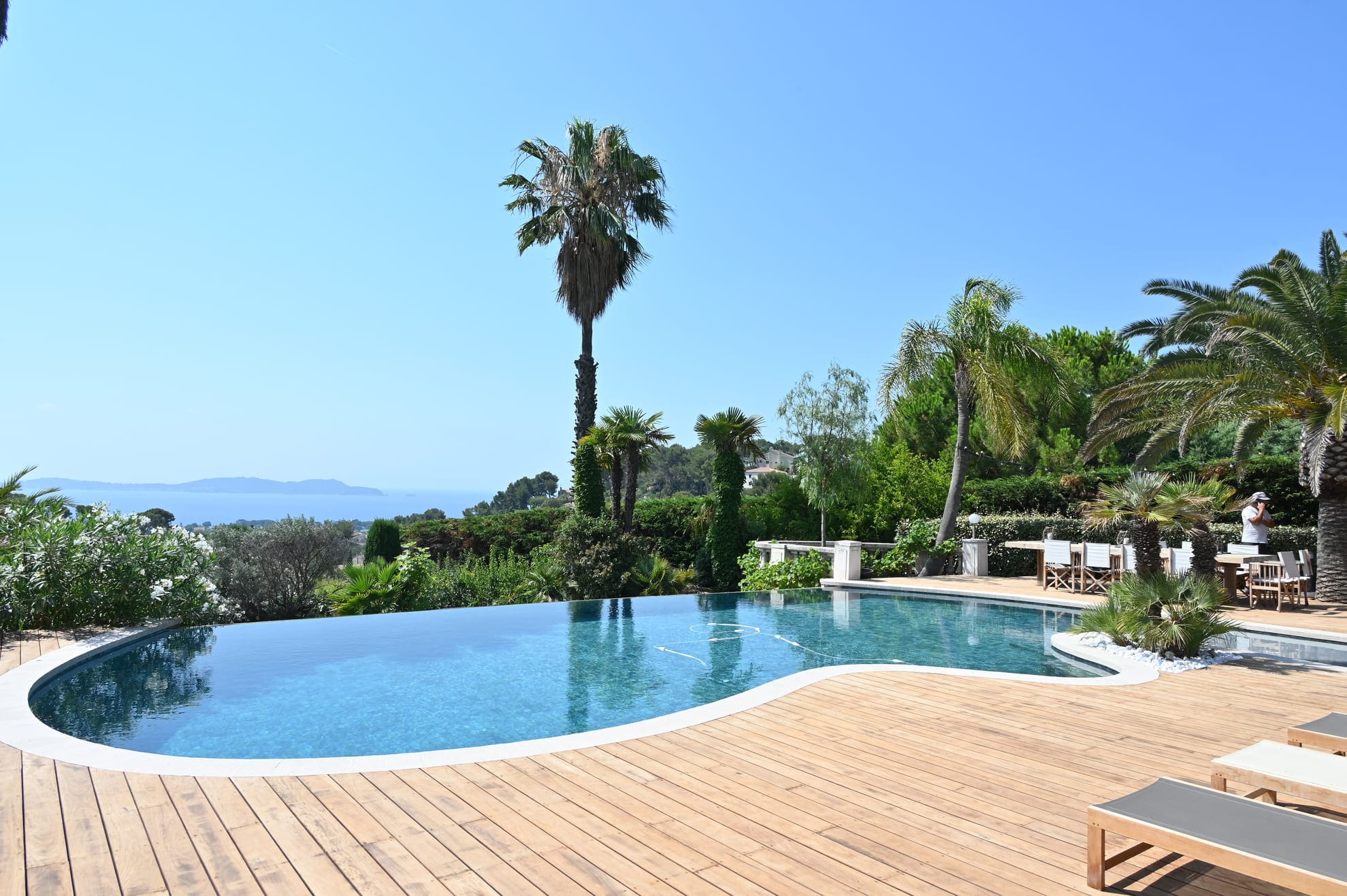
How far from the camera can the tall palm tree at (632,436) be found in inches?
→ 702

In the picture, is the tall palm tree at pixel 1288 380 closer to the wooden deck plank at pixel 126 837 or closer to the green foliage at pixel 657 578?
the green foliage at pixel 657 578

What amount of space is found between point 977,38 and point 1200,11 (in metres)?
3.18

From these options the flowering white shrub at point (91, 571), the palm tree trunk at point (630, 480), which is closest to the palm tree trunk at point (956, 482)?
the palm tree trunk at point (630, 480)

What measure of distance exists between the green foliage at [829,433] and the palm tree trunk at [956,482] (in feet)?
6.83

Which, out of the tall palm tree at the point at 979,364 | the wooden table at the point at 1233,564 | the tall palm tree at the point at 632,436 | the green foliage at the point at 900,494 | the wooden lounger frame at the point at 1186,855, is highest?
the tall palm tree at the point at 979,364

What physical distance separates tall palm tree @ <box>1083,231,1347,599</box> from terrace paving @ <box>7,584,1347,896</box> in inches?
331

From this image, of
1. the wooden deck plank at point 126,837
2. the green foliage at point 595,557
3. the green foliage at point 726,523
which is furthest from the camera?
the green foliage at point 726,523

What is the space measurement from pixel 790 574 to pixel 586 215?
996 cm

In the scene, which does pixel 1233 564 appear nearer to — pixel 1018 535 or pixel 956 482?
pixel 1018 535

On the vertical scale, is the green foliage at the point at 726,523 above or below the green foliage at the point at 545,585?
above

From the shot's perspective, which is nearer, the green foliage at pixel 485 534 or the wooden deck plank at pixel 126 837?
the wooden deck plank at pixel 126 837

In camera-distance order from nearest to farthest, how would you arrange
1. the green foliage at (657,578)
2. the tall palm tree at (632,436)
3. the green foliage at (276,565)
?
the green foliage at (276,565)
the green foliage at (657,578)
the tall palm tree at (632,436)

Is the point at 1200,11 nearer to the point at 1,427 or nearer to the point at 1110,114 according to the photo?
the point at 1110,114

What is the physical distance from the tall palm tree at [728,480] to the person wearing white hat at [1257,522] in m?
9.10
